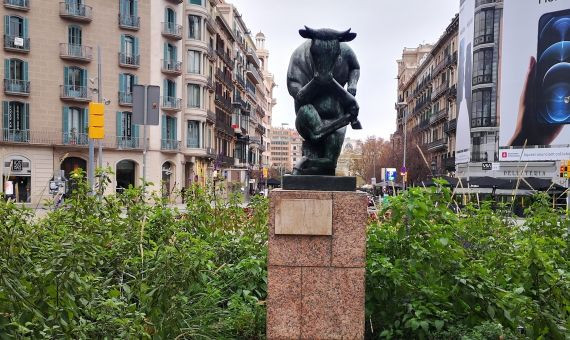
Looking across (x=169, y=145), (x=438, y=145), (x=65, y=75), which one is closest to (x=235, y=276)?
(x=65, y=75)

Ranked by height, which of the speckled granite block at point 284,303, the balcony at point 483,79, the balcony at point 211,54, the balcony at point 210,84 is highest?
the balcony at point 211,54

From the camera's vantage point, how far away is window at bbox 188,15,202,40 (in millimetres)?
43031

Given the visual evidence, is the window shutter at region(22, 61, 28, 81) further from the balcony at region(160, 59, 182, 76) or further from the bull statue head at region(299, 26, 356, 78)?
the bull statue head at region(299, 26, 356, 78)

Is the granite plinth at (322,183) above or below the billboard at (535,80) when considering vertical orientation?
below

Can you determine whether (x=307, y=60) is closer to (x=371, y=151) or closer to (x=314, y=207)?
(x=314, y=207)

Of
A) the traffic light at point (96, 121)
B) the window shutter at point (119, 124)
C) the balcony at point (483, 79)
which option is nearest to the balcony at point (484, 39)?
the balcony at point (483, 79)

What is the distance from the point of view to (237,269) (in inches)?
249

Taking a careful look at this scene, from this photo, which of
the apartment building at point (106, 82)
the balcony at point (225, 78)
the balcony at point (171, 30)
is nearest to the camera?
the apartment building at point (106, 82)

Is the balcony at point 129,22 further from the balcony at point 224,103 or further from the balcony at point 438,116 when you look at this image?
the balcony at point 438,116

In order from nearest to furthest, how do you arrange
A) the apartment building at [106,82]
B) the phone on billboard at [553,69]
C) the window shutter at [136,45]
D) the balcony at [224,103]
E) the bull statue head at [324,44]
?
1. the bull statue head at [324,44]
2. the phone on billboard at [553,69]
3. the apartment building at [106,82]
4. the window shutter at [136,45]
5. the balcony at [224,103]

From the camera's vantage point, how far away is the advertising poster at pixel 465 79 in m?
39.5

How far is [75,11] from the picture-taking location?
36.4 meters

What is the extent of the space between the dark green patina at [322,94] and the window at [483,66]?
3529cm

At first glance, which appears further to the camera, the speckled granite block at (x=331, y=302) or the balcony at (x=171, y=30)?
the balcony at (x=171, y=30)
